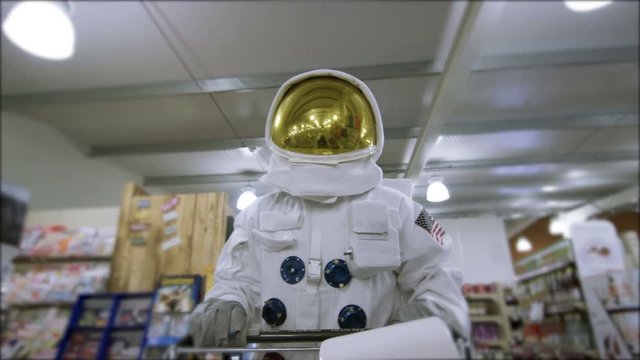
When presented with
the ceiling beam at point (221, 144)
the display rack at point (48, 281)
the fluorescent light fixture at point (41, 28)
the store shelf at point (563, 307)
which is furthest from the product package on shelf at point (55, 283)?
the store shelf at point (563, 307)

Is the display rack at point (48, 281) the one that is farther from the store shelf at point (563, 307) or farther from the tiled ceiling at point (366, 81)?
the store shelf at point (563, 307)

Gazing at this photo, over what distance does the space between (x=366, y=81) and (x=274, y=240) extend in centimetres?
19

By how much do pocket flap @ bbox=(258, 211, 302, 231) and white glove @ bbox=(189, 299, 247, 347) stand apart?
81mm

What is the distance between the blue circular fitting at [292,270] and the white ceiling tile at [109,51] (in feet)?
4.16

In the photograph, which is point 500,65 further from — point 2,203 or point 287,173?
point 2,203

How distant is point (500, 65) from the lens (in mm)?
1609

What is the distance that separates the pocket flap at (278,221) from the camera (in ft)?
1.16

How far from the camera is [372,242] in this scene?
317mm

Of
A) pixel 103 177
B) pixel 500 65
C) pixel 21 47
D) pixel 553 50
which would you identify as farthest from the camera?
pixel 553 50

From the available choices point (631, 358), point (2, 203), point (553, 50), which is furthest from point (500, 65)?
point (631, 358)

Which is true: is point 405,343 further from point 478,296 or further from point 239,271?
point 478,296

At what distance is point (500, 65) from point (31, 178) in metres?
1.73

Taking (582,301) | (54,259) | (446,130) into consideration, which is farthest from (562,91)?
(54,259)

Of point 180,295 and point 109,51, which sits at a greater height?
point 109,51
